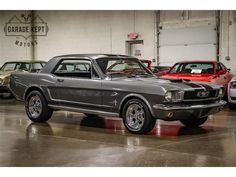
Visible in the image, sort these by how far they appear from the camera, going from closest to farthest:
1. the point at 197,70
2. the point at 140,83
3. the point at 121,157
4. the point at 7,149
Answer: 1. the point at 121,157
2. the point at 7,149
3. the point at 140,83
4. the point at 197,70

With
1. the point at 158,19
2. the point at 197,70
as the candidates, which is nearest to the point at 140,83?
the point at 197,70

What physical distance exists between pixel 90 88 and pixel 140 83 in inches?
42.3

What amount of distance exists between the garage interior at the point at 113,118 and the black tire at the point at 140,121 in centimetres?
14

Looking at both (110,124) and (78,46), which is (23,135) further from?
(78,46)

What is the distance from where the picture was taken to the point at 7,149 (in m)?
6.27

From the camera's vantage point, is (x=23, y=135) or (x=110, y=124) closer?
(x=23, y=135)

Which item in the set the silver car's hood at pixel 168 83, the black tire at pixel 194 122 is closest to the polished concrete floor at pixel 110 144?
the black tire at pixel 194 122

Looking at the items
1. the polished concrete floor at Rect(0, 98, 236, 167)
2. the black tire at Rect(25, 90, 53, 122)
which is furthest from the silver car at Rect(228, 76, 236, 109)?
the black tire at Rect(25, 90, 53, 122)

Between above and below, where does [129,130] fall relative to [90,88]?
below

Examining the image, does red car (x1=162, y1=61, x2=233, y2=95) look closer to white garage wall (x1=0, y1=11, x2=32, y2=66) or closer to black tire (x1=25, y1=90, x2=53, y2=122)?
black tire (x1=25, y1=90, x2=53, y2=122)

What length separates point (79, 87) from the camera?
823 centimetres

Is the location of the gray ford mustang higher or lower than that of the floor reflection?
higher

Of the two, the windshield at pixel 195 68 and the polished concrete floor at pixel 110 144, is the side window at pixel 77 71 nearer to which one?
the polished concrete floor at pixel 110 144

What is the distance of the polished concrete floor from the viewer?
5.50 metres
